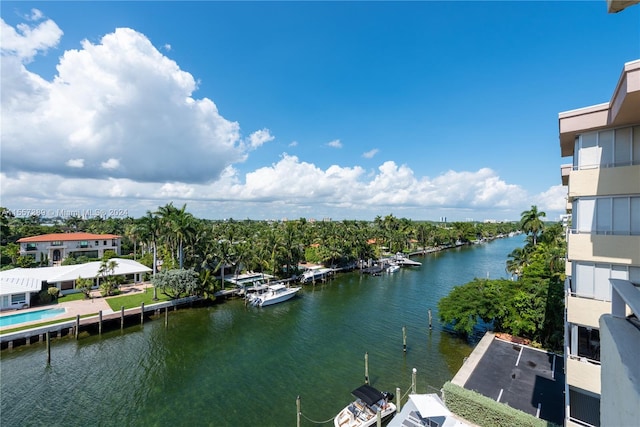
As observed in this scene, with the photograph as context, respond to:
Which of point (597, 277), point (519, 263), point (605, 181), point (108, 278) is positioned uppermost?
point (605, 181)

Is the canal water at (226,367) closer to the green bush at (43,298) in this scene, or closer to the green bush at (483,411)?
the green bush at (483,411)

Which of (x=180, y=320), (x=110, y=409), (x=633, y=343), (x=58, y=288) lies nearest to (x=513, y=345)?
(x=633, y=343)

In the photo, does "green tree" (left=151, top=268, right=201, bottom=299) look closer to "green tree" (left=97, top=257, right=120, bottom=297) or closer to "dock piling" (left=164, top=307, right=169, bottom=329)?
"dock piling" (left=164, top=307, right=169, bottom=329)

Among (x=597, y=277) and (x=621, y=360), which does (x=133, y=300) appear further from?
(x=621, y=360)

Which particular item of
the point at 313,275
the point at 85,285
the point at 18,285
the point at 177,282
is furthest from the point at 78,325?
the point at 313,275

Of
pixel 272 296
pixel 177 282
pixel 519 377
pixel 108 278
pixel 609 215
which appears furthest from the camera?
pixel 272 296

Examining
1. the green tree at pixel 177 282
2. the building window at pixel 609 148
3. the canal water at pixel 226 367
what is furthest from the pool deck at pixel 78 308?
the building window at pixel 609 148

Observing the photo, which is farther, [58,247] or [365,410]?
[58,247]

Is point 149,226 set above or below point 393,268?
above
